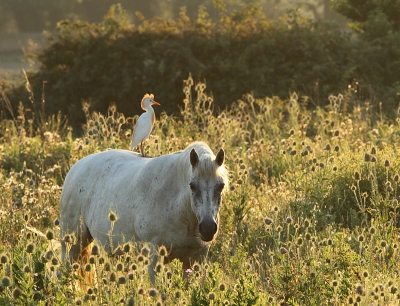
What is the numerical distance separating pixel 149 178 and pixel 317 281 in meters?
1.66

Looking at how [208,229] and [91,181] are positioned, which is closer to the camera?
[208,229]

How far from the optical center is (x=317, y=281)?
4.72 m

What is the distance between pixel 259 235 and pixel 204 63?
10073 mm

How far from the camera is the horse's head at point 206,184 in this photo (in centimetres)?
495

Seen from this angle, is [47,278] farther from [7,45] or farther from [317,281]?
[7,45]

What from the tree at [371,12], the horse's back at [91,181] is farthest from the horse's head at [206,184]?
the tree at [371,12]

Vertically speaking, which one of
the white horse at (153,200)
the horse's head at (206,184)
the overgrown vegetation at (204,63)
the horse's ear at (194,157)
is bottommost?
the overgrown vegetation at (204,63)

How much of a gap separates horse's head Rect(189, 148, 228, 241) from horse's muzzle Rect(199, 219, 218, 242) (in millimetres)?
18

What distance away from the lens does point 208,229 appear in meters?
4.86

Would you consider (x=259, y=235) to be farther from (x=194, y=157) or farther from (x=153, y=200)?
(x=194, y=157)

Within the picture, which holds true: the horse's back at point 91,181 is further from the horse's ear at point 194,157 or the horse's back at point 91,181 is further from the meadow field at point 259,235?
the horse's ear at point 194,157

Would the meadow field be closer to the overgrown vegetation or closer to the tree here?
the overgrown vegetation

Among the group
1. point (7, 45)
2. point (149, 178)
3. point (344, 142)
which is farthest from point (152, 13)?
point (149, 178)

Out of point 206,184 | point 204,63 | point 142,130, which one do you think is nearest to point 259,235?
point 142,130
